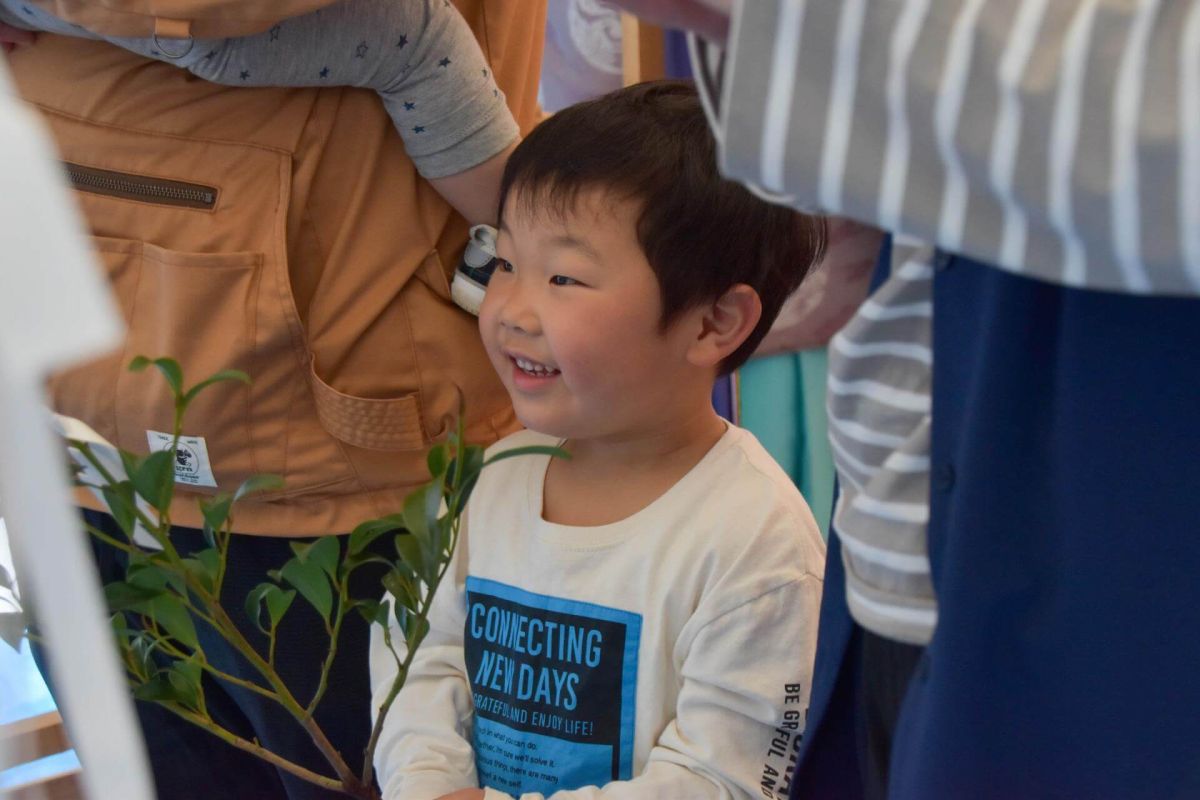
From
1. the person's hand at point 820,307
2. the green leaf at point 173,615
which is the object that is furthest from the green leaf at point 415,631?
the person's hand at point 820,307

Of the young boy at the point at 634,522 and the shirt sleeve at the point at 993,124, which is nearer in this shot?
the shirt sleeve at the point at 993,124

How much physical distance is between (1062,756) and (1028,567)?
0.10 meters

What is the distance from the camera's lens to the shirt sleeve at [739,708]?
886mm

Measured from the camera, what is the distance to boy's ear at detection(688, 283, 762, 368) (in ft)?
3.23

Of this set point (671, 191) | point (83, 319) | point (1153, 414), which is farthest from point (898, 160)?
point (671, 191)

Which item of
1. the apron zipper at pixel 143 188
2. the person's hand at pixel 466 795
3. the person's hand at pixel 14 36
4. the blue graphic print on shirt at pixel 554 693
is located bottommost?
the person's hand at pixel 466 795

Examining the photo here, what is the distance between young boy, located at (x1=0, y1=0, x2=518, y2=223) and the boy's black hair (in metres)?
0.04

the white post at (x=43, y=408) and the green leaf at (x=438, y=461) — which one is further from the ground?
the white post at (x=43, y=408)

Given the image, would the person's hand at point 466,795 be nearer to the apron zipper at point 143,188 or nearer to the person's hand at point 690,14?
the apron zipper at point 143,188

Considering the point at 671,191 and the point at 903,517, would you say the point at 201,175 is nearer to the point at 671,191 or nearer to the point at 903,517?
the point at 671,191

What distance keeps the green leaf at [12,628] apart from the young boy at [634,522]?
0.38 meters

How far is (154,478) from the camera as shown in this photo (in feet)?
2.20

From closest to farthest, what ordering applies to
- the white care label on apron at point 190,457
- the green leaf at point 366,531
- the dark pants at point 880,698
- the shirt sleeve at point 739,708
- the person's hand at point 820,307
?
1. the dark pants at point 880,698
2. the green leaf at point 366,531
3. the shirt sleeve at point 739,708
4. the white care label on apron at point 190,457
5. the person's hand at point 820,307

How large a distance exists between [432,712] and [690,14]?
2.28 ft
